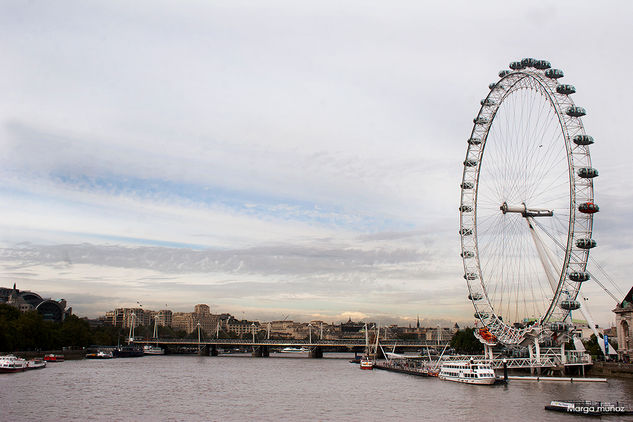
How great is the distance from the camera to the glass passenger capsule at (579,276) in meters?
61.5

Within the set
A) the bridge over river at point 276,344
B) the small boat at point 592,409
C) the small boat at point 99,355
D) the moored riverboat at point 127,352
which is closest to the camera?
the small boat at point 592,409

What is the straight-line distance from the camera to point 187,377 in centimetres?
7756

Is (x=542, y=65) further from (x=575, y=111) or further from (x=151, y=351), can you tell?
(x=151, y=351)

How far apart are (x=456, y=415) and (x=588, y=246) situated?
26.7 metres

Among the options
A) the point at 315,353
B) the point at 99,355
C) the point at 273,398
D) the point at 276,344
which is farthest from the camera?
the point at 315,353

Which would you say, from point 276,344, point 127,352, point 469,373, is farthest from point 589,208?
point 127,352

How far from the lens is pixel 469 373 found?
68000mm

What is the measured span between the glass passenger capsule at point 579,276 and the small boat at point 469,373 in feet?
46.1

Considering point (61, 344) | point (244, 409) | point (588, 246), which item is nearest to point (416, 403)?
point (244, 409)

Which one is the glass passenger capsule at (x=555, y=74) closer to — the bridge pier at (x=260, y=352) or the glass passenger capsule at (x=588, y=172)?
the glass passenger capsule at (x=588, y=172)

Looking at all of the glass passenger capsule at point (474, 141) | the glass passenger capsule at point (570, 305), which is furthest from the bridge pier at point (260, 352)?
the glass passenger capsule at point (570, 305)

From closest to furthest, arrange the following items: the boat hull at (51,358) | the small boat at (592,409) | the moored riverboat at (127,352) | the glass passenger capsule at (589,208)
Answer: the small boat at (592,409), the glass passenger capsule at (589,208), the boat hull at (51,358), the moored riverboat at (127,352)

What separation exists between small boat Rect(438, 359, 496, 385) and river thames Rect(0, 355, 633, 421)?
4.70 ft

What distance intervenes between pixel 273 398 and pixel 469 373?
25.4m
